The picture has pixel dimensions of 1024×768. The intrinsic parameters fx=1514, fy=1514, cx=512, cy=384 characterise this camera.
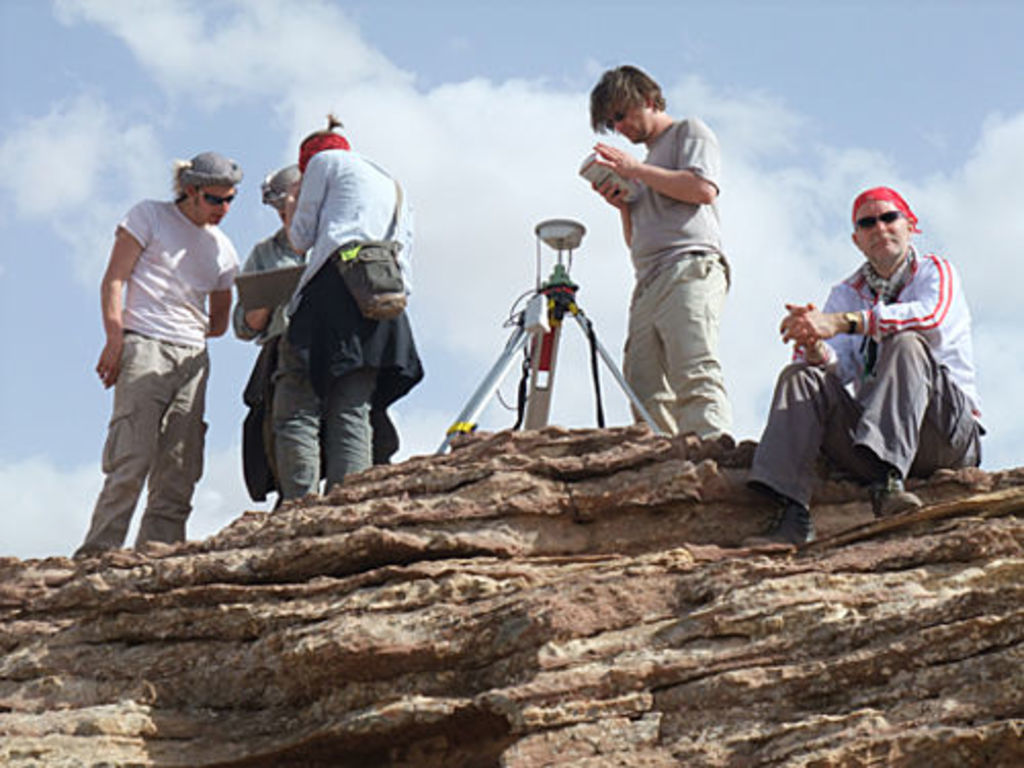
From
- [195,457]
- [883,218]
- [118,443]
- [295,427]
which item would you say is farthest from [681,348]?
[118,443]

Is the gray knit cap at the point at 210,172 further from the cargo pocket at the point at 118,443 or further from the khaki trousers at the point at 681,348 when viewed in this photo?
the khaki trousers at the point at 681,348

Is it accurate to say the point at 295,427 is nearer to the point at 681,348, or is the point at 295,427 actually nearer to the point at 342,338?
the point at 342,338

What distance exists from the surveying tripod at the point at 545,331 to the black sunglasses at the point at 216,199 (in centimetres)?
190

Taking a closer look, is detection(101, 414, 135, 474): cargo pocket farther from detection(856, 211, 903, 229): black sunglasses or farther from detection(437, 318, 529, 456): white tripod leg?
detection(856, 211, 903, 229): black sunglasses

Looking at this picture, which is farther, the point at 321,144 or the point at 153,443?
the point at 321,144

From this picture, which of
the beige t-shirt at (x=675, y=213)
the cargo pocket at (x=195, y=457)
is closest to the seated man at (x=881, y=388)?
the beige t-shirt at (x=675, y=213)

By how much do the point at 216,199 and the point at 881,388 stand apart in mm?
4215

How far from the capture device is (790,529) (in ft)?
22.0

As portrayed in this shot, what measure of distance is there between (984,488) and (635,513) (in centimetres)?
156

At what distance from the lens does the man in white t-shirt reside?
8.32m

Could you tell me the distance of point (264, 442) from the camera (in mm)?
8586

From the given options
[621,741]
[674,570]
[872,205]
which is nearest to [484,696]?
[621,741]

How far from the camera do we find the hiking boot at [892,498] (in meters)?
6.57

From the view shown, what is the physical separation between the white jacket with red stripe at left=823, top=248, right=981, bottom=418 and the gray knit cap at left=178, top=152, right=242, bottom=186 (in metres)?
3.63
